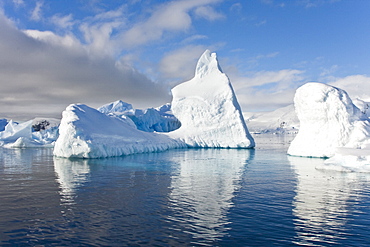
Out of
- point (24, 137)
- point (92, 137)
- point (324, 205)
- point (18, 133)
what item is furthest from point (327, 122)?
point (18, 133)

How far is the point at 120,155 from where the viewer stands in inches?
1070

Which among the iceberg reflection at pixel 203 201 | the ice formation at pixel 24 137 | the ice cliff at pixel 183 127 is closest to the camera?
the iceberg reflection at pixel 203 201

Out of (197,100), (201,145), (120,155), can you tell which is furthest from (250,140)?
(120,155)

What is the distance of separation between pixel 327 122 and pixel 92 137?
19.4 meters

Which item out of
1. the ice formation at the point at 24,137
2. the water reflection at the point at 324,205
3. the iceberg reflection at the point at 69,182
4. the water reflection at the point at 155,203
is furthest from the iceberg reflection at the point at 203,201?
the ice formation at the point at 24,137

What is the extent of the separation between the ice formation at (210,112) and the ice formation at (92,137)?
1063cm

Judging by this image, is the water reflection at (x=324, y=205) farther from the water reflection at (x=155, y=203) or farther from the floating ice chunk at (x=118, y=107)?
the floating ice chunk at (x=118, y=107)

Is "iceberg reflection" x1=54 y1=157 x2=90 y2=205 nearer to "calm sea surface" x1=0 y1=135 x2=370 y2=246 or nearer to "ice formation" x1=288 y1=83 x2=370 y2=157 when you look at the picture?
"calm sea surface" x1=0 y1=135 x2=370 y2=246

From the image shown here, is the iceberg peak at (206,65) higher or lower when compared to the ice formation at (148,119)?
higher

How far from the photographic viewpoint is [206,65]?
145 feet

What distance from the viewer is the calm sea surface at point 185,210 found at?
696cm

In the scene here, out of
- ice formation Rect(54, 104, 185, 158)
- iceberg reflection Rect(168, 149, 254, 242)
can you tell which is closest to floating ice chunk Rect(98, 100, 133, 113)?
ice formation Rect(54, 104, 185, 158)

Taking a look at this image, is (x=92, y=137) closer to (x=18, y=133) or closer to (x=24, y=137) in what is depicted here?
(x=24, y=137)

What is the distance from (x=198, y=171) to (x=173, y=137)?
68.9 ft
